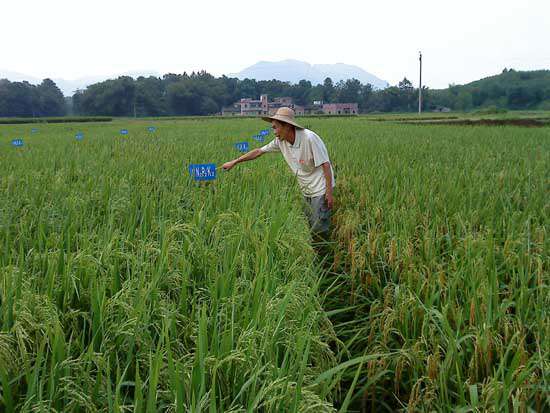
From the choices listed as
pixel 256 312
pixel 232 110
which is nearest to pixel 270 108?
pixel 232 110

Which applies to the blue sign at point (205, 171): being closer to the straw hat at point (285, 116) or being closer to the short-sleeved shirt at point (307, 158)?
the straw hat at point (285, 116)

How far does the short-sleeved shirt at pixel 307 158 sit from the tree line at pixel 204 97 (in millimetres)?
59135

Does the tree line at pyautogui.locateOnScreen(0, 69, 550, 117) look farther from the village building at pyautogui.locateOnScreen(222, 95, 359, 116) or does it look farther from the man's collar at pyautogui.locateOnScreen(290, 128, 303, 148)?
the man's collar at pyautogui.locateOnScreen(290, 128, 303, 148)

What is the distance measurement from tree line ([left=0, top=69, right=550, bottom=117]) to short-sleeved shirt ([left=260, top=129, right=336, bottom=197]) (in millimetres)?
59135

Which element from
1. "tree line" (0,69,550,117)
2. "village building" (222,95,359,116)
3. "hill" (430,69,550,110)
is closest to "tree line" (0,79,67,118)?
"tree line" (0,69,550,117)

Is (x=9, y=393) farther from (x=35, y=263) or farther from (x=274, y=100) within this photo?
(x=274, y=100)

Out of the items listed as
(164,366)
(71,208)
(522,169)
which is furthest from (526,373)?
(522,169)

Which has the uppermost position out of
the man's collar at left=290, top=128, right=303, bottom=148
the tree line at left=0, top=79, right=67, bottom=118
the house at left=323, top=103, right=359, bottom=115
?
the tree line at left=0, top=79, right=67, bottom=118

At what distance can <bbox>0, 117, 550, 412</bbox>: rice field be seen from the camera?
1025 millimetres

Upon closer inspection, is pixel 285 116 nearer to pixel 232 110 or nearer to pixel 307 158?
pixel 307 158

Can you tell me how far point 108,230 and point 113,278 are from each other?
547 millimetres

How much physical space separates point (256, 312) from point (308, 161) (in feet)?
6.83

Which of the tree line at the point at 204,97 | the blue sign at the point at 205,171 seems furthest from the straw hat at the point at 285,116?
the tree line at the point at 204,97

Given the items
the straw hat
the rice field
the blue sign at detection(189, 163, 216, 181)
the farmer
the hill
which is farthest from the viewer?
the hill
